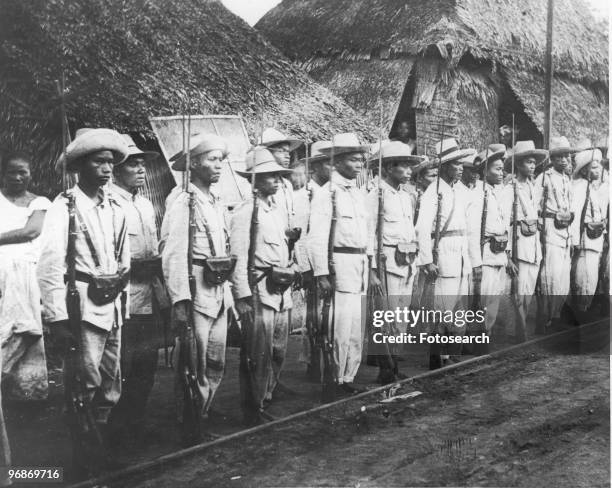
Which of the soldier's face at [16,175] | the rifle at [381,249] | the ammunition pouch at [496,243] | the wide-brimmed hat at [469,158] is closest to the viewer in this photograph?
the soldier's face at [16,175]

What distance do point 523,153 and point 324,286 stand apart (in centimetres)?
311

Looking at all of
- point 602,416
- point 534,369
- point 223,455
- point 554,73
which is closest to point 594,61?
point 554,73

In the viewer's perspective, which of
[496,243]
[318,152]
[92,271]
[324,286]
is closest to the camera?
[92,271]

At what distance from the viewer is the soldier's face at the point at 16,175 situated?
4.31 metres

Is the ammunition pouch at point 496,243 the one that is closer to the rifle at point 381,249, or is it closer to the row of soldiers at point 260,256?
the row of soldiers at point 260,256

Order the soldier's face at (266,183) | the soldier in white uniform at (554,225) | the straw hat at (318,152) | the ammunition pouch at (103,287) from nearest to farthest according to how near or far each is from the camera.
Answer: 1. the ammunition pouch at (103,287)
2. the soldier's face at (266,183)
3. the straw hat at (318,152)
4. the soldier in white uniform at (554,225)

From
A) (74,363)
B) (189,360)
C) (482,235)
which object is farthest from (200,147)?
(482,235)

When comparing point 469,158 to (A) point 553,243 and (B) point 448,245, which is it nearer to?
(B) point 448,245

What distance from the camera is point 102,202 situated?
4.55 metres

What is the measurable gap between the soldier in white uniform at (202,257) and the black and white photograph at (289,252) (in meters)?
0.02

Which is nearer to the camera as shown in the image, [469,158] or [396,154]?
[396,154]

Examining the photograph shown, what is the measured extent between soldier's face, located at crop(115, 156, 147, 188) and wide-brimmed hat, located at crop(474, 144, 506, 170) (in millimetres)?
3774

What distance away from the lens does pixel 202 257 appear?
16.2 ft

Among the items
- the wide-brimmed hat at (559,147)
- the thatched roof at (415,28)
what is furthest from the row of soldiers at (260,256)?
the thatched roof at (415,28)
